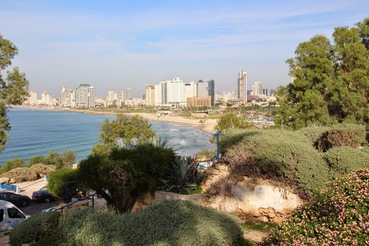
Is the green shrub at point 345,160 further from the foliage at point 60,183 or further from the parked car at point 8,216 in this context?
the foliage at point 60,183

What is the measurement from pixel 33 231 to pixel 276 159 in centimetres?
517

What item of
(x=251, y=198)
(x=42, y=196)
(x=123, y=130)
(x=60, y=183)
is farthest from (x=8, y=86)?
(x=123, y=130)

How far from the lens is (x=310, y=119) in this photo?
16.9 meters

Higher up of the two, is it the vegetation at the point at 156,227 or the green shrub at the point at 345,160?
the green shrub at the point at 345,160

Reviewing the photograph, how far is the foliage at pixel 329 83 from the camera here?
1617 centimetres

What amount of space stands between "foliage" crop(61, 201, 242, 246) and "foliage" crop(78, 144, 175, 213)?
2.67m

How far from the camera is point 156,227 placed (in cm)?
468

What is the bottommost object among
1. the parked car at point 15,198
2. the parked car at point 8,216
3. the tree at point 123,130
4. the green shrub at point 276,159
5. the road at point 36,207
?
the road at point 36,207

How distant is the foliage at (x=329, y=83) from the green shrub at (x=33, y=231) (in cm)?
1258

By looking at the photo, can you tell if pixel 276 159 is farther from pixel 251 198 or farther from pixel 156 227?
pixel 156 227

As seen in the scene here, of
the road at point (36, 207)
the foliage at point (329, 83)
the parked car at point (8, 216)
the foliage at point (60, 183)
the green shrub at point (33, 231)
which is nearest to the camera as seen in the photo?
the green shrub at point (33, 231)

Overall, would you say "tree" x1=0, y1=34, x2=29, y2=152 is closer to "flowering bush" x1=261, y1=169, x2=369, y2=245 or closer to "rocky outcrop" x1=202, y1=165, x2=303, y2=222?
"rocky outcrop" x1=202, y1=165, x2=303, y2=222

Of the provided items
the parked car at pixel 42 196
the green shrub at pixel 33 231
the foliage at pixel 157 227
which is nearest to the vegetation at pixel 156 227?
the foliage at pixel 157 227

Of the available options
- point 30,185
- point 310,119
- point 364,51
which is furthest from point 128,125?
point 364,51
